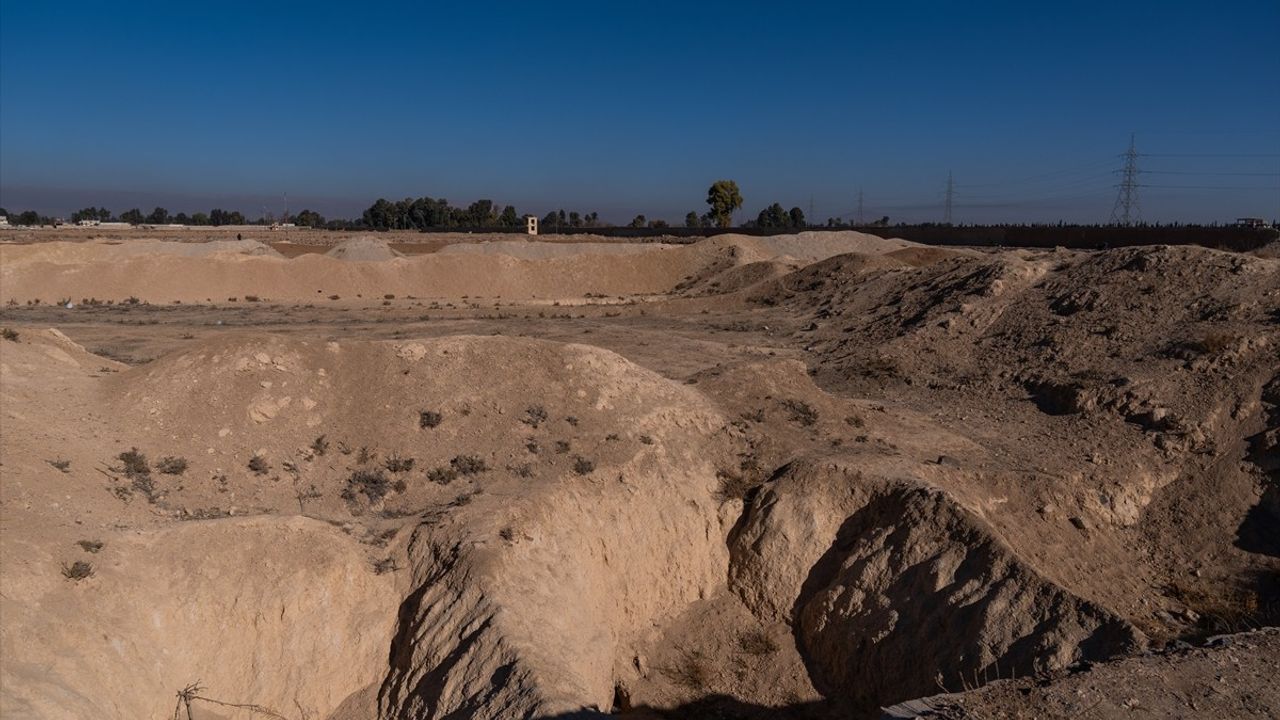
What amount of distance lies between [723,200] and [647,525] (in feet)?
275

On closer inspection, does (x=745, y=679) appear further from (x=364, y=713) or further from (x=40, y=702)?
(x=40, y=702)

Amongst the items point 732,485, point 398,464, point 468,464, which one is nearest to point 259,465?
point 398,464

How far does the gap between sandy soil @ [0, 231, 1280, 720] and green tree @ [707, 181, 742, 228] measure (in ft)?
240

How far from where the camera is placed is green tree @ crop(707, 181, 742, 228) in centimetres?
9344

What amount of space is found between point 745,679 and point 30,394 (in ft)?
41.7

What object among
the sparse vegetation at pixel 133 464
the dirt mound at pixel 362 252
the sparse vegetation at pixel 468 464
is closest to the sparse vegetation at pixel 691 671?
the sparse vegetation at pixel 468 464

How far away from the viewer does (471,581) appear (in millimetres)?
10234

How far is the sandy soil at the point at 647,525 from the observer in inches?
358

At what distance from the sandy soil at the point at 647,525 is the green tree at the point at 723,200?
7329 centimetres

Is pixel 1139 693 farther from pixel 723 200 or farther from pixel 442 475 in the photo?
pixel 723 200

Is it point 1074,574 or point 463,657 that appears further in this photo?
point 1074,574

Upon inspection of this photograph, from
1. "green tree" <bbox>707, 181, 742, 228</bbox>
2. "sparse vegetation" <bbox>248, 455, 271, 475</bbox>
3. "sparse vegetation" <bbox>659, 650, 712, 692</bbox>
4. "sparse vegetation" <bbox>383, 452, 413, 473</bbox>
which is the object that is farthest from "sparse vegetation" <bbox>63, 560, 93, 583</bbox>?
"green tree" <bbox>707, 181, 742, 228</bbox>

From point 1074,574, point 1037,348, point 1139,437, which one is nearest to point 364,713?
point 1074,574

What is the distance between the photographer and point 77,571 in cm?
899
